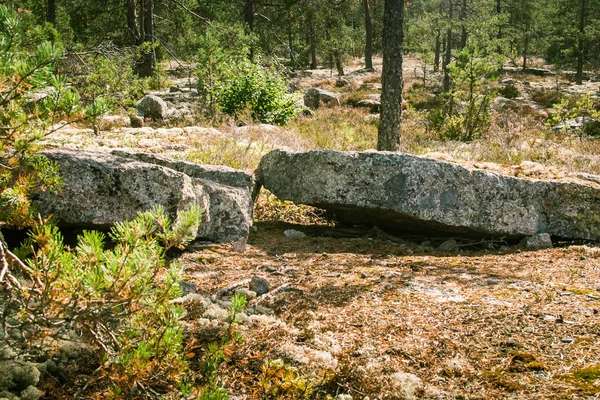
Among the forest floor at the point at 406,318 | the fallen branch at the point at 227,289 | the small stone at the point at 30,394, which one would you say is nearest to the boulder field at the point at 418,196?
the forest floor at the point at 406,318

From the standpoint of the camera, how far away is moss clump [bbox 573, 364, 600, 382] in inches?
69.0

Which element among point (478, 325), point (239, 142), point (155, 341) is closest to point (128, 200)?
point (155, 341)

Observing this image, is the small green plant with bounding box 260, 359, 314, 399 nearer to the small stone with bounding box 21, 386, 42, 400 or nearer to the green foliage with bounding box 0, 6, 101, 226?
the small stone with bounding box 21, 386, 42, 400

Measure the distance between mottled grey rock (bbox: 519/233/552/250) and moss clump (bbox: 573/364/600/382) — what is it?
247 cm

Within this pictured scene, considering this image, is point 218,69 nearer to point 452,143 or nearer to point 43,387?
point 452,143

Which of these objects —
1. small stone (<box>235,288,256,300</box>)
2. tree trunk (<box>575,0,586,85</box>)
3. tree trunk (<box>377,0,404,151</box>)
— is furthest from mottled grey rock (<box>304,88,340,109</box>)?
tree trunk (<box>575,0,586,85</box>)

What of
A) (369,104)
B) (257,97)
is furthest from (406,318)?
(369,104)

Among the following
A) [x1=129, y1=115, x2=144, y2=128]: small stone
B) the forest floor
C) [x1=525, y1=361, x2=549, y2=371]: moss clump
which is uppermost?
[x1=129, y1=115, x2=144, y2=128]: small stone

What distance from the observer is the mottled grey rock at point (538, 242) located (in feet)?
13.5

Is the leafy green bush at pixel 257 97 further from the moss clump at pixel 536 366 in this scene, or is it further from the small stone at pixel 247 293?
the moss clump at pixel 536 366

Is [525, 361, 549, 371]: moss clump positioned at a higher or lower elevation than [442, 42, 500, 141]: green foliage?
lower

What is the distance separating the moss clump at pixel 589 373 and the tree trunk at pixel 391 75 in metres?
5.90

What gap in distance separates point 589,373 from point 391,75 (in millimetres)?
6052

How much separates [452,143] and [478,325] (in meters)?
8.08
